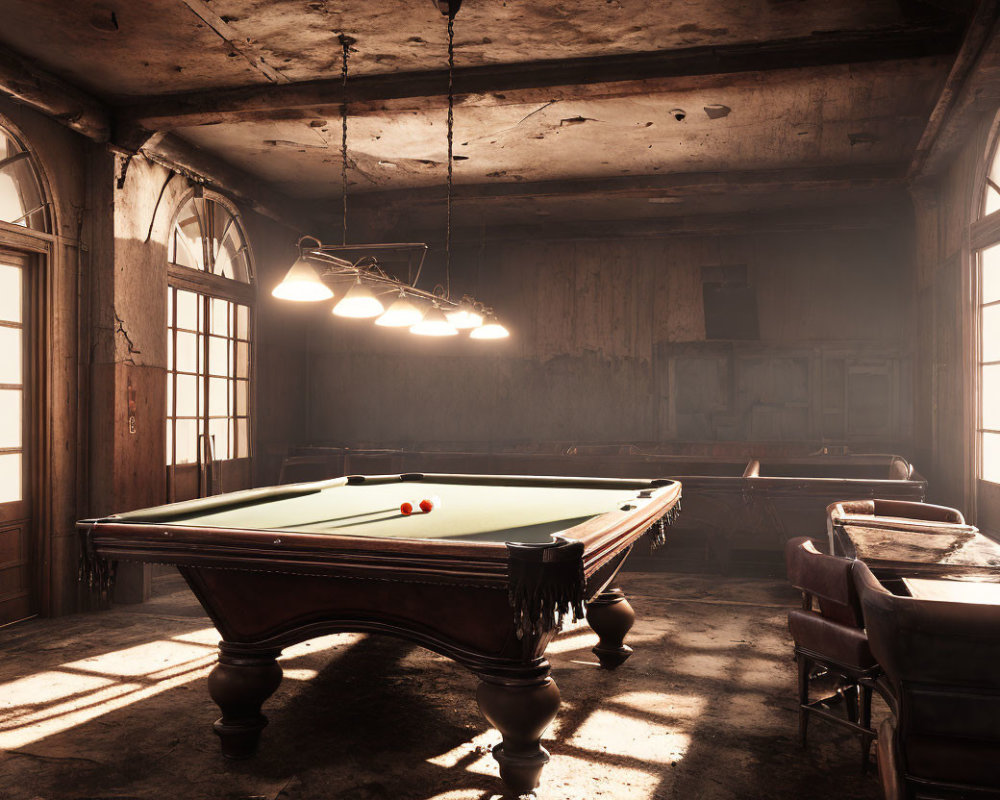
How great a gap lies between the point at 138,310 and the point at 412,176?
2.77m

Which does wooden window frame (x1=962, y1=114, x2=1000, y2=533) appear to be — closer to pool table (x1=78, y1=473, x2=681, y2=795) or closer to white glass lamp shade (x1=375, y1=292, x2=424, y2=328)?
pool table (x1=78, y1=473, x2=681, y2=795)

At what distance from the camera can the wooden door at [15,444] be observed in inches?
177

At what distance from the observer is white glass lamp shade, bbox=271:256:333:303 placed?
3344 mm

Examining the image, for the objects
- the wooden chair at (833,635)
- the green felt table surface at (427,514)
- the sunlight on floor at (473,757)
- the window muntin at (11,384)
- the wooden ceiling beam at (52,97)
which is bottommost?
the sunlight on floor at (473,757)

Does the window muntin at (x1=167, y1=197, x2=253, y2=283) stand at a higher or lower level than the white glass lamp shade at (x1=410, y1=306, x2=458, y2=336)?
higher

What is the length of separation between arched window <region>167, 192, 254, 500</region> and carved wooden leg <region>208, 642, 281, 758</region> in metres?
3.49

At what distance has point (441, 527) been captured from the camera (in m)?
2.71

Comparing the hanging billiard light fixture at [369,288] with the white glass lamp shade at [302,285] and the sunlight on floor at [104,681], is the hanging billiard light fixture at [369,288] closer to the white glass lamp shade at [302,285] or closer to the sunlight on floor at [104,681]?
the white glass lamp shade at [302,285]

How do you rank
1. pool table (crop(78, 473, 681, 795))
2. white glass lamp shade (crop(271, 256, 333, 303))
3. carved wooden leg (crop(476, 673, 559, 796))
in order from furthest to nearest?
white glass lamp shade (crop(271, 256, 333, 303)) < carved wooden leg (crop(476, 673, 559, 796)) < pool table (crop(78, 473, 681, 795))

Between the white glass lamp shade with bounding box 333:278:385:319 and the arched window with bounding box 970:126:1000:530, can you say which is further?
the arched window with bounding box 970:126:1000:530

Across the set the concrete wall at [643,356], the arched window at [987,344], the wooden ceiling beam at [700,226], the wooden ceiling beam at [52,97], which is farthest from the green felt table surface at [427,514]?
the wooden ceiling beam at [700,226]

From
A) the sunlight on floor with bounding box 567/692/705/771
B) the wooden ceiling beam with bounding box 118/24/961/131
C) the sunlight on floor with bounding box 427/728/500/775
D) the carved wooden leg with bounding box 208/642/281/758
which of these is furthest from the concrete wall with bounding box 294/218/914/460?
the carved wooden leg with bounding box 208/642/281/758

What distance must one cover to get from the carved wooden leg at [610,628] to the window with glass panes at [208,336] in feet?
12.4

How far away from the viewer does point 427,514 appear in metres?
3.11
